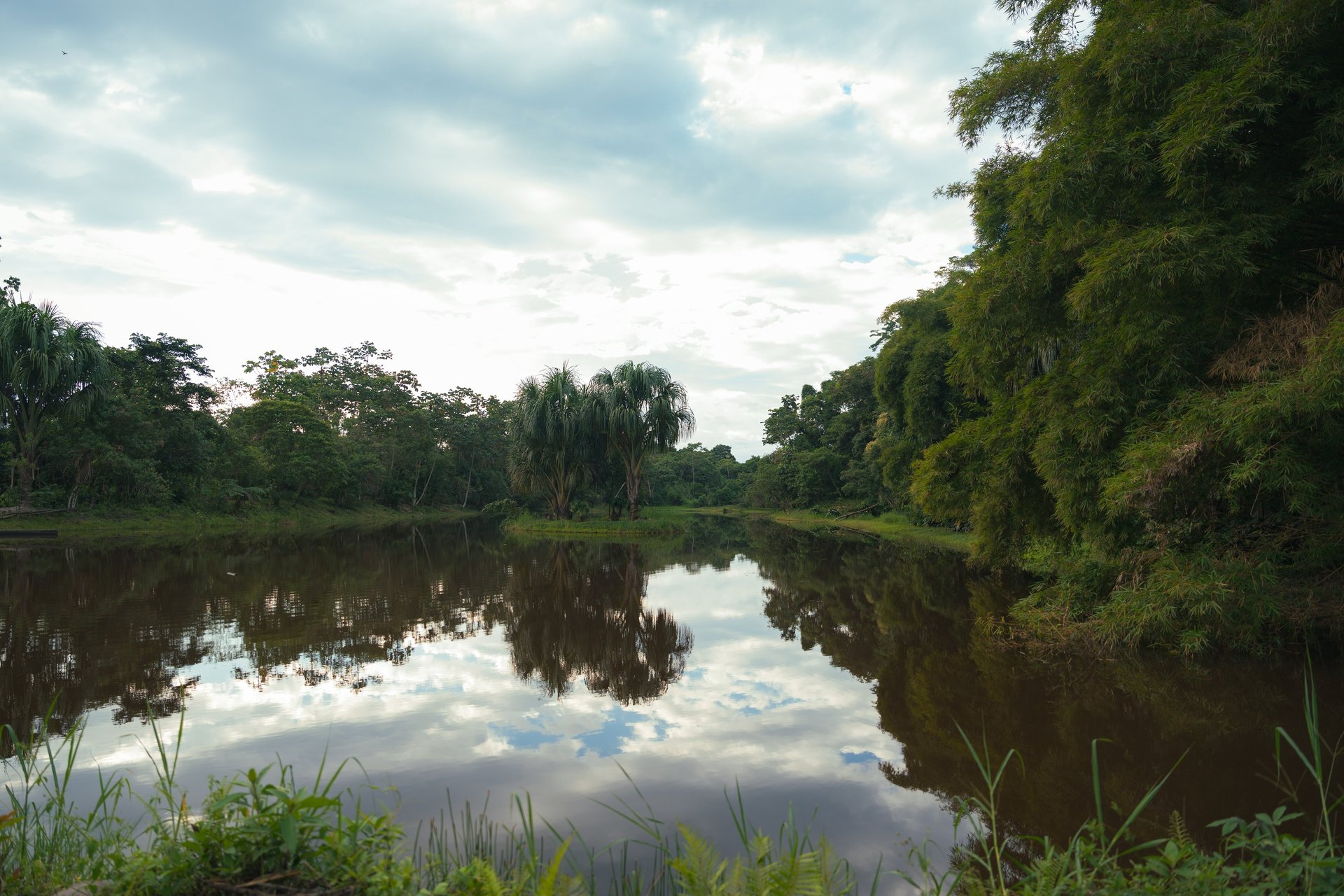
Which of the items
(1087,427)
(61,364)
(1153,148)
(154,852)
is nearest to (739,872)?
(154,852)

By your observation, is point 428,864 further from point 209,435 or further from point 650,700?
point 209,435

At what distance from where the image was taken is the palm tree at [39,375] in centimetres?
2375

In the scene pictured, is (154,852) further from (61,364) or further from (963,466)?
(61,364)

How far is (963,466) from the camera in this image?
32.4 feet

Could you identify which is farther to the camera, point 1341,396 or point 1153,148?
point 1153,148

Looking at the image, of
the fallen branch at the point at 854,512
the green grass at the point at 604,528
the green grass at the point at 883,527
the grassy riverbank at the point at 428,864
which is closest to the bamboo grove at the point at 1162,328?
the green grass at the point at 883,527

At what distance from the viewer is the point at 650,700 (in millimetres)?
6883

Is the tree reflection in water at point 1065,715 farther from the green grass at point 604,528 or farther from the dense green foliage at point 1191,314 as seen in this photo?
the green grass at point 604,528

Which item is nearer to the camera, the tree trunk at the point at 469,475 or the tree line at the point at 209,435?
the tree line at the point at 209,435

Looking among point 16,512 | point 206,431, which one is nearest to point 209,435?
point 206,431

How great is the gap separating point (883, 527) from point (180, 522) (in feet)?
94.6

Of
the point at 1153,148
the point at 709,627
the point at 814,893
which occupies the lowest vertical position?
the point at 709,627

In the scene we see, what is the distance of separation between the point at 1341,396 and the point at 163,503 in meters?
35.3

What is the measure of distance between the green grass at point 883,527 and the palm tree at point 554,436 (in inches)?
456
